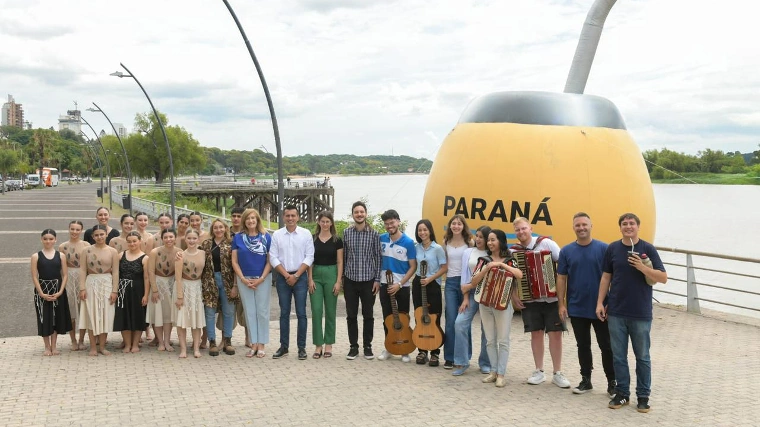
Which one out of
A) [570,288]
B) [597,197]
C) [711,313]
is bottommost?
[711,313]

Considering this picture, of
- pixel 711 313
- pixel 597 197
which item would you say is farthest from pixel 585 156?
pixel 711 313

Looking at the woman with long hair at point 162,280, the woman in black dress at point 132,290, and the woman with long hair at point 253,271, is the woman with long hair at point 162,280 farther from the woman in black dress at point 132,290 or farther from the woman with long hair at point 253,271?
the woman with long hair at point 253,271

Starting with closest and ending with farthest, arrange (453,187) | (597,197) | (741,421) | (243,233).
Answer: (741,421), (243,233), (597,197), (453,187)

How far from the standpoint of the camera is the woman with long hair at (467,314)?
6.81 m

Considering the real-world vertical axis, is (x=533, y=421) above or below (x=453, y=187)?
below

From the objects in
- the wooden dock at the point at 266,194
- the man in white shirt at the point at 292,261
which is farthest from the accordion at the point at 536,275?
the wooden dock at the point at 266,194

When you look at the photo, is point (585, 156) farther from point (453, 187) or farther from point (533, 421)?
point (533, 421)

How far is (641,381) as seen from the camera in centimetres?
592

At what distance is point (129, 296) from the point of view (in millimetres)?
7770

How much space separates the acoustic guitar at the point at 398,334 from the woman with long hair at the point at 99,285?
2.93m

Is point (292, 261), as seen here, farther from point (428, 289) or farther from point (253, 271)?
point (428, 289)

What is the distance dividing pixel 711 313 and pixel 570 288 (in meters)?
5.49

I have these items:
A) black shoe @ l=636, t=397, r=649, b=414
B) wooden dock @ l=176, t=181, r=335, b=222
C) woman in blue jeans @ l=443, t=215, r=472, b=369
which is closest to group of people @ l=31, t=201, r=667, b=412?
woman in blue jeans @ l=443, t=215, r=472, b=369

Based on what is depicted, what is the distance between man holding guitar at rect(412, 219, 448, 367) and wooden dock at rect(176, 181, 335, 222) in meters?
51.5
